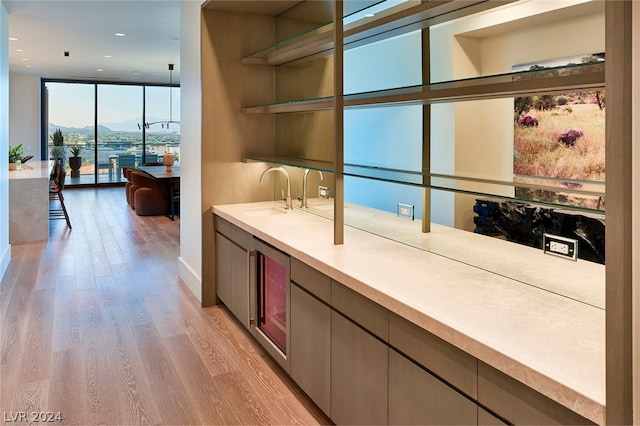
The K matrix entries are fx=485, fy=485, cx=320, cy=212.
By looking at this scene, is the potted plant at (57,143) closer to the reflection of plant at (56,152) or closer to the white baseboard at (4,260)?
the reflection of plant at (56,152)

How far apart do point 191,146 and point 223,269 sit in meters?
1.16

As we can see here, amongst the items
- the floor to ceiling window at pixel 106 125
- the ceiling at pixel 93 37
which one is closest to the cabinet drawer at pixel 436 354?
the ceiling at pixel 93 37

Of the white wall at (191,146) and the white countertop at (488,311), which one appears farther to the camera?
the white wall at (191,146)

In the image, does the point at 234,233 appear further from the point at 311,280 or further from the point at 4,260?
the point at 4,260

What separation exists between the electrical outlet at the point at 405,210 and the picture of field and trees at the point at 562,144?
0.77 meters

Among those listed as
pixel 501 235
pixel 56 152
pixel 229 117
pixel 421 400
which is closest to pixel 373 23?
pixel 501 235

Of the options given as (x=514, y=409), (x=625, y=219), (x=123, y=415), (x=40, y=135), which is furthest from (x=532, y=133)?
(x=40, y=135)

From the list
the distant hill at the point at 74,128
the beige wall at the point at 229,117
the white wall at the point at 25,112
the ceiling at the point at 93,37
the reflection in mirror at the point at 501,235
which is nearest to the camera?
the reflection in mirror at the point at 501,235

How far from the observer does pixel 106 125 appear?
526 inches

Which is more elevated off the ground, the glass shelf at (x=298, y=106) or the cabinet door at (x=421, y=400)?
the glass shelf at (x=298, y=106)

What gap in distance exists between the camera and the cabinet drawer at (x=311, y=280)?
2.17m

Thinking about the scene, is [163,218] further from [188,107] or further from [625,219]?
[625,219]

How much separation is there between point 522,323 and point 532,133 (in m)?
0.77

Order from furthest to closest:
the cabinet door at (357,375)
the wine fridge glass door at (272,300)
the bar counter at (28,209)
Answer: the bar counter at (28,209)
the wine fridge glass door at (272,300)
the cabinet door at (357,375)
